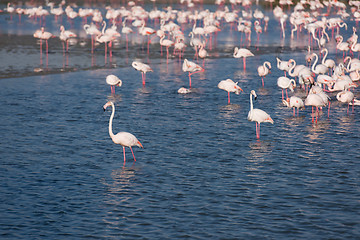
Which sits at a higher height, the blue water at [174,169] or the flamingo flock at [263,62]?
the flamingo flock at [263,62]

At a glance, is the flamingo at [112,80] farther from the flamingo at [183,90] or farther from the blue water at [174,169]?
the flamingo at [183,90]

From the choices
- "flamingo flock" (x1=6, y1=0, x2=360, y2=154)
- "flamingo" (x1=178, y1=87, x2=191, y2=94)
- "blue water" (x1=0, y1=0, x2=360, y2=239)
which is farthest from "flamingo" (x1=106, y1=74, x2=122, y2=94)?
"flamingo" (x1=178, y1=87, x2=191, y2=94)

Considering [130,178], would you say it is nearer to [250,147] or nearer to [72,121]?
[250,147]

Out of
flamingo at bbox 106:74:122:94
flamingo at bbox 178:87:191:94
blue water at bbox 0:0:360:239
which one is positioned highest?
flamingo at bbox 106:74:122:94

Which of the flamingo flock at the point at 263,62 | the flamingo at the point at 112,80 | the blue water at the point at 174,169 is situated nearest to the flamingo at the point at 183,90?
the flamingo flock at the point at 263,62

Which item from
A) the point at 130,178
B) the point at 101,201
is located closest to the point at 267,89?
the point at 130,178

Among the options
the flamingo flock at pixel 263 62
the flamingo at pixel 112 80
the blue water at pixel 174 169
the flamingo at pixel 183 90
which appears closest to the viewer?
the blue water at pixel 174 169

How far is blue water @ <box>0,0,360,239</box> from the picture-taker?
10.1 meters

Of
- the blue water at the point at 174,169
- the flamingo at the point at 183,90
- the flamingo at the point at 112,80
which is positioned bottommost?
the blue water at the point at 174,169

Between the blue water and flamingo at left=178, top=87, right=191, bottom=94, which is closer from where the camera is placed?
the blue water

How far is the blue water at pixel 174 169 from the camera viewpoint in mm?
10109

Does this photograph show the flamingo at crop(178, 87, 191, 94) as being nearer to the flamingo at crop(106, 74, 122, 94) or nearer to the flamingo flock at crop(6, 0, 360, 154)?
the flamingo flock at crop(6, 0, 360, 154)

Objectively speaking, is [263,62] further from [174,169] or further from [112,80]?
[174,169]

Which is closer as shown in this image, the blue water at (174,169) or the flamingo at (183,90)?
the blue water at (174,169)
